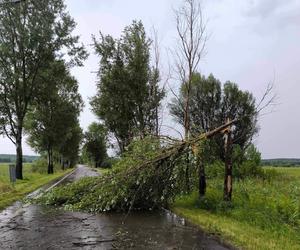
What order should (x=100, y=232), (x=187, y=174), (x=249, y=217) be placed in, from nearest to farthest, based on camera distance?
(x=100, y=232) < (x=249, y=217) < (x=187, y=174)

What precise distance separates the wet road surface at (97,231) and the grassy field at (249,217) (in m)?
0.58

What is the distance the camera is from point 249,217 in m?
12.3

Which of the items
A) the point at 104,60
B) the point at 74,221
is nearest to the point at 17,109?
the point at 104,60

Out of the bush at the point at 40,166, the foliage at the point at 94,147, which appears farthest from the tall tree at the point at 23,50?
the foliage at the point at 94,147

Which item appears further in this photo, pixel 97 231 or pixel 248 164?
pixel 248 164

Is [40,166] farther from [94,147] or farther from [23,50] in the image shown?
[94,147]

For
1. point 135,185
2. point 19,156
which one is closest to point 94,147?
point 19,156

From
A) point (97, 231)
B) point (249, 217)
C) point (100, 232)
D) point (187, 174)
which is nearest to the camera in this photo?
point (100, 232)

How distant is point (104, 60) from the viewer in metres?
33.0

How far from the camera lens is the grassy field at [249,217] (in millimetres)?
9305

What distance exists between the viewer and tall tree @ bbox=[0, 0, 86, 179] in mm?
32469

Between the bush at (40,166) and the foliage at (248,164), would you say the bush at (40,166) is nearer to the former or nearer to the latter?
the bush at (40,166)

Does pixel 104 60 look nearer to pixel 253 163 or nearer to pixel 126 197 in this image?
pixel 253 163

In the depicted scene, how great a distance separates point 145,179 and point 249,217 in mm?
3368
